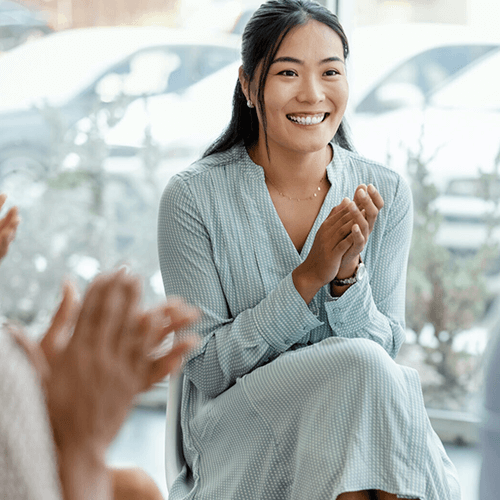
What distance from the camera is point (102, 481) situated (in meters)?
0.65

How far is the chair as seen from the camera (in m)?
1.42

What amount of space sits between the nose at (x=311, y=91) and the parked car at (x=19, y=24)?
172cm

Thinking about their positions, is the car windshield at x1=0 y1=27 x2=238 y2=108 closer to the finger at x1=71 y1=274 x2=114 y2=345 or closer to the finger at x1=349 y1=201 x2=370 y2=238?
the finger at x1=349 y1=201 x2=370 y2=238

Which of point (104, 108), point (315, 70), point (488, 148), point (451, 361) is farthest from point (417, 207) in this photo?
point (104, 108)

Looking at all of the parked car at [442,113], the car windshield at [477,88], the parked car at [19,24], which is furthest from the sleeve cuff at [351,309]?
the parked car at [19,24]

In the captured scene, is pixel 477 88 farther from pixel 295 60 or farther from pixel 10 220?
pixel 10 220

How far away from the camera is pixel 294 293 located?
1.35 m

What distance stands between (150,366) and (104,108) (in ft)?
7.60

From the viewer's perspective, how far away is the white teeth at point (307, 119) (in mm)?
1489

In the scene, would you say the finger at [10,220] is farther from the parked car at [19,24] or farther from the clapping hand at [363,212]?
the parked car at [19,24]

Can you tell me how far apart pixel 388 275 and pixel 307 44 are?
1.86 feet

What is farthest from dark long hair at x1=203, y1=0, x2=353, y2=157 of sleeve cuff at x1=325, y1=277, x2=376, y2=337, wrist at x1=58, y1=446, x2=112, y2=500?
wrist at x1=58, y1=446, x2=112, y2=500

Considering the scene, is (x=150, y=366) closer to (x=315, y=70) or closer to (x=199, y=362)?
(x=199, y=362)

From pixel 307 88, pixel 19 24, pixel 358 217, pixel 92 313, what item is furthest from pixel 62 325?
pixel 19 24
